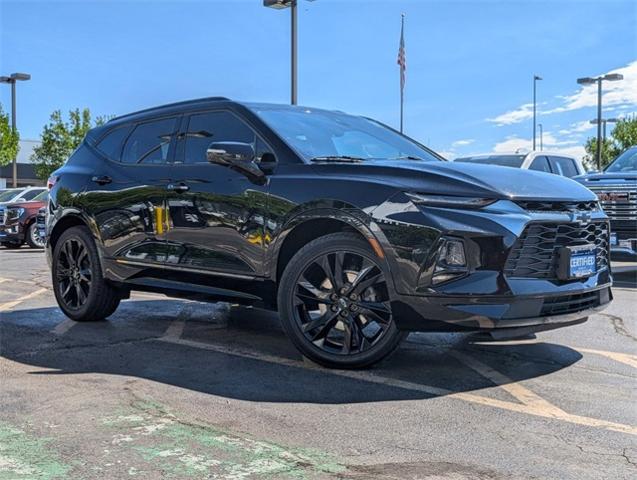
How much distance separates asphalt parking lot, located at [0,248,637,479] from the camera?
284 cm

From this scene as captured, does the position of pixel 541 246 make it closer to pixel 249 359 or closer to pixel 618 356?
pixel 618 356

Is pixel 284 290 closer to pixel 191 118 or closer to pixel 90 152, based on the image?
pixel 191 118

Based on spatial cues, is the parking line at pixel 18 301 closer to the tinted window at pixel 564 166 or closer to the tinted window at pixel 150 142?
the tinted window at pixel 150 142

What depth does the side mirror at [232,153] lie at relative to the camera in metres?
4.48

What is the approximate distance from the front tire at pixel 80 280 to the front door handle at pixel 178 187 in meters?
1.18

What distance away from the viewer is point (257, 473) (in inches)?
107

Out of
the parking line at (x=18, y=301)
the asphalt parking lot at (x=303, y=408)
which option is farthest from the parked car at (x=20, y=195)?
the asphalt parking lot at (x=303, y=408)

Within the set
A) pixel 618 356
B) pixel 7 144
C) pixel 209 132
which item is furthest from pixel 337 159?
pixel 7 144

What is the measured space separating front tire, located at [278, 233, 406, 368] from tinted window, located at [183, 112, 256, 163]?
1.18 meters

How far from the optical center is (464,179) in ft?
12.9

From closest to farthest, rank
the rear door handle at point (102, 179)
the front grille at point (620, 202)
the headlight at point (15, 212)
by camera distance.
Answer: the rear door handle at point (102, 179)
the front grille at point (620, 202)
the headlight at point (15, 212)

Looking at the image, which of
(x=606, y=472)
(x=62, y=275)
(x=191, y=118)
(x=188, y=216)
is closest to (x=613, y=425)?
(x=606, y=472)

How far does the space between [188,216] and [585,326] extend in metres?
3.43

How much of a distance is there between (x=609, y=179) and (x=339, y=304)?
20.9 ft
